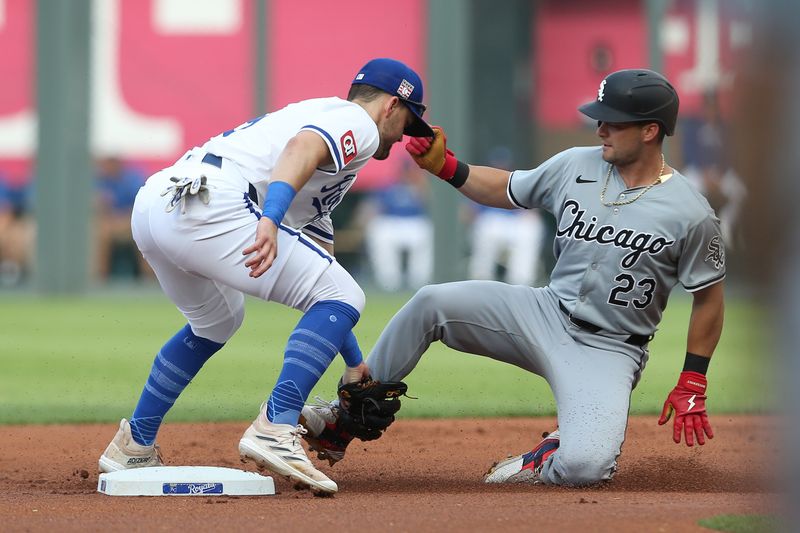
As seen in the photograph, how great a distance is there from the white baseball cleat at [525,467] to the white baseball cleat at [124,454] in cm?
129

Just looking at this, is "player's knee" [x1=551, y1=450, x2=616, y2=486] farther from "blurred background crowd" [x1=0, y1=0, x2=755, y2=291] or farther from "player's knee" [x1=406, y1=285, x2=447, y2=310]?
"blurred background crowd" [x1=0, y1=0, x2=755, y2=291]

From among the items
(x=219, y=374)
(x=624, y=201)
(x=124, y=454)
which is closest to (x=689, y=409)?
(x=624, y=201)

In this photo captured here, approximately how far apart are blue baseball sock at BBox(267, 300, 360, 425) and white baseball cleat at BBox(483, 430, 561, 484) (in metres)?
0.93

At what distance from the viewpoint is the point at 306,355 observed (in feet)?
13.3

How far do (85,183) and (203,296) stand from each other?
1182 centimetres

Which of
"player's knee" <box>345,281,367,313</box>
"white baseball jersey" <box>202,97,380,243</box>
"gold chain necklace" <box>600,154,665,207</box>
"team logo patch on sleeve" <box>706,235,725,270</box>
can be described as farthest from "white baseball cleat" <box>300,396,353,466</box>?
"team logo patch on sleeve" <box>706,235,725,270</box>

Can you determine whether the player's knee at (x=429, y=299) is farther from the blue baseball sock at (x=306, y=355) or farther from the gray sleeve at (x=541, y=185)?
the blue baseball sock at (x=306, y=355)

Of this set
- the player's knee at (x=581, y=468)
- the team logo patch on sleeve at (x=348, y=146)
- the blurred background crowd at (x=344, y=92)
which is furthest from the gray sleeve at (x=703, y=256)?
the blurred background crowd at (x=344, y=92)

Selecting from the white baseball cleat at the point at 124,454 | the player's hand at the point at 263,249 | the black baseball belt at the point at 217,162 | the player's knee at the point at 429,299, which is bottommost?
the white baseball cleat at the point at 124,454

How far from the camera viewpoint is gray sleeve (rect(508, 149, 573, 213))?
4.90 metres

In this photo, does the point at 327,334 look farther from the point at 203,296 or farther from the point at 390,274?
the point at 390,274

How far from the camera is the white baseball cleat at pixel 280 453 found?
3883mm

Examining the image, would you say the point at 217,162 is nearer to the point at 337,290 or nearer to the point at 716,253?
the point at 337,290

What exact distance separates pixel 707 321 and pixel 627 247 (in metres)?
0.40
